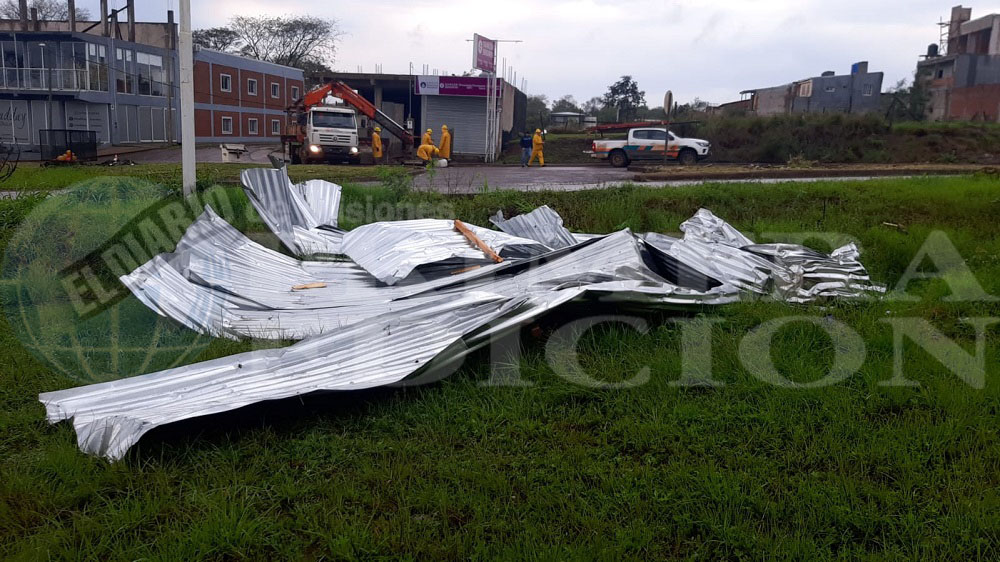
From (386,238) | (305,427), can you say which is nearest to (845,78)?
(386,238)

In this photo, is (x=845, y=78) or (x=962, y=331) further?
(x=845, y=78)

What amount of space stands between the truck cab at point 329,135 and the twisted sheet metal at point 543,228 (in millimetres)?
18593

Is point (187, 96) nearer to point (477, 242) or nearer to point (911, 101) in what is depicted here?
point (477, 242)

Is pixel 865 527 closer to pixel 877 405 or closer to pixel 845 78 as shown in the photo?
pixel 877 405

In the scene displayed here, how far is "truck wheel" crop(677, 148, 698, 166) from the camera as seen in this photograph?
90.7 feet

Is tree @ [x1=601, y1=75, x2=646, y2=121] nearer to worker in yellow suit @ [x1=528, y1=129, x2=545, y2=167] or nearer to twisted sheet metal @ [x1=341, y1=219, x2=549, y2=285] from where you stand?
worker in yellow suit @ [x1=528, y1=129, x2=545, y2=167]

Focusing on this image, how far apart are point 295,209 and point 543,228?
3034mm

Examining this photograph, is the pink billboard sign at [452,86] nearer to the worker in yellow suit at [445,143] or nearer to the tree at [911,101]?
the worker in yellow suit at [445,143]

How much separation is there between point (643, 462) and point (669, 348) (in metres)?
1.39

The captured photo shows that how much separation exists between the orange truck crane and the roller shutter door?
7152mm

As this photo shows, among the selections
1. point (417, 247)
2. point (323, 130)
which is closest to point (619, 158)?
point (323, 130)

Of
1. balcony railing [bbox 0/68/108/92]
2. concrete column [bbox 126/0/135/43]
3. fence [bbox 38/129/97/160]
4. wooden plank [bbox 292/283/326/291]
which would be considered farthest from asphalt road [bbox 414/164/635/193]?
concrete column [bbox 126/0/135/43]

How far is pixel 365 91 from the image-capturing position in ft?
143

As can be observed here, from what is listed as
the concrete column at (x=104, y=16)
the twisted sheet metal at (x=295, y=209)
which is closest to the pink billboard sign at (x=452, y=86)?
the concrete column at (x=104, y=16)
